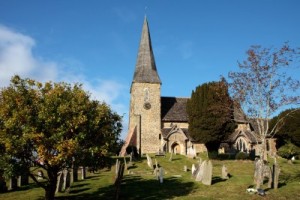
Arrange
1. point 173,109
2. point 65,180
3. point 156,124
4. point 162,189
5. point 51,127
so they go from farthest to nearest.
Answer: point 173,109, point 156,124, point 65,180, point 162,189, point 51,127

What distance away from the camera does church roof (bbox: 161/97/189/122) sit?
2029 inches

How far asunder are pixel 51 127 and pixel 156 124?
34753 millimetres

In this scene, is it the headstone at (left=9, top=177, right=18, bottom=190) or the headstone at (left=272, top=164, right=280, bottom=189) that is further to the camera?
the headstone at (left=9, top=177, right=18, bottom=190)

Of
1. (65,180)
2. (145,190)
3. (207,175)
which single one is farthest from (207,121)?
(65,180)

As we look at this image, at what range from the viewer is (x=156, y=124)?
50406mm

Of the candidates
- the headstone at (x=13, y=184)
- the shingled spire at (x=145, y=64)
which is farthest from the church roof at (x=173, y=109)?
the headstone at (x=13, y=184)

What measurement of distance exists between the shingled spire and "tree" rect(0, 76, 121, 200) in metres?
33.9

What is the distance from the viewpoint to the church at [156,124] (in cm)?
4903

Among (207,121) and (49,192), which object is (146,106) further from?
(49,192)

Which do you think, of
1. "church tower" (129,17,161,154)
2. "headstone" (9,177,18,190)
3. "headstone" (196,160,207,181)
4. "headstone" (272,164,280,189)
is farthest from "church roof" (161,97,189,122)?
"headstone" (272,164,280,189)

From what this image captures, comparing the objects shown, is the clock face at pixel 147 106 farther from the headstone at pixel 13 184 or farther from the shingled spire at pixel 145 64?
the headstone at pixel 13 184

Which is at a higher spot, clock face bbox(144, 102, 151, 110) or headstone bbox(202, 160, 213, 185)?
clock face bbox(144, 102, 151, 110)

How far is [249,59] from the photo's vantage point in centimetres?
2219

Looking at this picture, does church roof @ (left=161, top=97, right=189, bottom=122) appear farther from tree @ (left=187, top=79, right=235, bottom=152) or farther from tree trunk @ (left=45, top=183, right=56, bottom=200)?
tree trunk @ (left=45, top=183, right=56, bottom=200)
